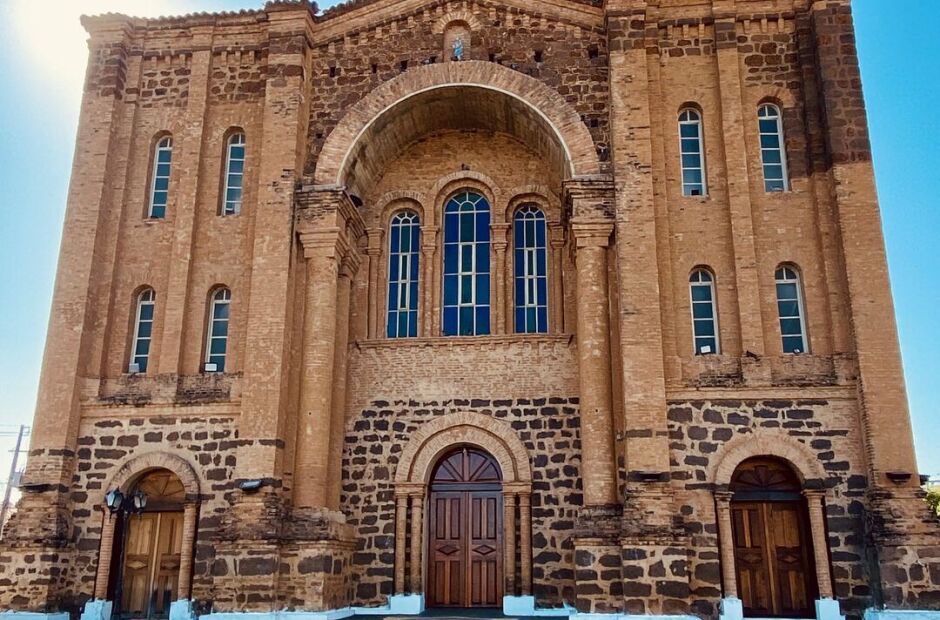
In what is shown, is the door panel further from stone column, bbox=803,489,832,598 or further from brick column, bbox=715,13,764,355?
brick column, bbox=715,13,764,355

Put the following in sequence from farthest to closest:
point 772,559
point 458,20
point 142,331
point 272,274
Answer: point 458,20, point 142,331, point 272,274, point 772,559

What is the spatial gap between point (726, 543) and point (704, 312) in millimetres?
4190

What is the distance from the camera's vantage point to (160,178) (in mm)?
18031

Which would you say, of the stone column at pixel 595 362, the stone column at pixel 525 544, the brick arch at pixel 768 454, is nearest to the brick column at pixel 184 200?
the stone column at pixel 525 544

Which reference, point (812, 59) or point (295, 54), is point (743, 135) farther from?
point (295, 54)

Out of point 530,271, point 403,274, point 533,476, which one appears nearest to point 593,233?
point 530,271

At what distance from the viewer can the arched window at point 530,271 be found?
17.7 m

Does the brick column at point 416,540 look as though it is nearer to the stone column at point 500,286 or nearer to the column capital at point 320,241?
the stone column at point 500,286

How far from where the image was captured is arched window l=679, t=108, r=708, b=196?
1652 cm

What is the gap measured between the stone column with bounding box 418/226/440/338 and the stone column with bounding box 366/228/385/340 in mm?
911

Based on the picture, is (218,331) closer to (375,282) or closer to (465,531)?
(375,282)

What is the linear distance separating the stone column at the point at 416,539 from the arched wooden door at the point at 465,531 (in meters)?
0.33

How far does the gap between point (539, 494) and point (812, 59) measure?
9.99m

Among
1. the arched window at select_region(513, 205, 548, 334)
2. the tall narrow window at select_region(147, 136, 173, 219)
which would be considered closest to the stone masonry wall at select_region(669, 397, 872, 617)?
the arched window at select_region(513, 205, 548, 334)
